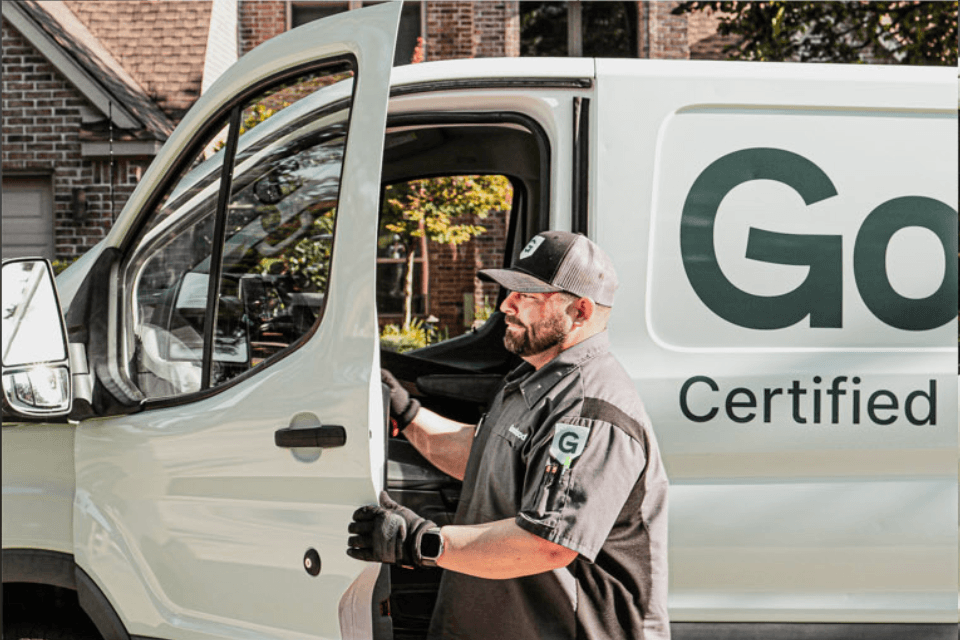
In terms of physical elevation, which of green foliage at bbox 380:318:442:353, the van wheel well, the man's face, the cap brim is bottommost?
the van wheel well

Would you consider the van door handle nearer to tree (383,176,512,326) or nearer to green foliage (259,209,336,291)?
green foliage (259,209,336,291)

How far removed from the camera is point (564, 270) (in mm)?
2061

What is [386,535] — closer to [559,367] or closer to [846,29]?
[559,367]

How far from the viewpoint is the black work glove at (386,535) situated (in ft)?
6.31

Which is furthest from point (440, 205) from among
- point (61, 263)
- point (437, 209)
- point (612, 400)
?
point (612, 400)

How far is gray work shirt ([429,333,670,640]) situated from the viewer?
6.11 ft

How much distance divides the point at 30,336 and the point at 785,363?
1.86 meters

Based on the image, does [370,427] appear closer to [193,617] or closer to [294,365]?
[294,365]

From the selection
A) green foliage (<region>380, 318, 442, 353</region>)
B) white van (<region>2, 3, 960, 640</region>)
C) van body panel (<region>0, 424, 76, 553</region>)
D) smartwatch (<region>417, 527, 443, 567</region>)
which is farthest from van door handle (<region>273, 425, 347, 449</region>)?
green foliage (<region>380, 318, 442, 353</region>)

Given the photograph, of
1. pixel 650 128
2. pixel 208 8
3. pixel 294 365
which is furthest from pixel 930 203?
pixel 208 8

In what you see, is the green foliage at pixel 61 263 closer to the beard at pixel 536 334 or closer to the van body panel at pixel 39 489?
the van body panel at pixel 39 489

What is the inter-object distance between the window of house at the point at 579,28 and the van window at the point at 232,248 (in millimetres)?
10976

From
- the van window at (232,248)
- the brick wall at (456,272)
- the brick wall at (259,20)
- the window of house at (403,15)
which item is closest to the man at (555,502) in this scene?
the van window at (232,248)

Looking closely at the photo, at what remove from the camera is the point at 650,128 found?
2396mm
